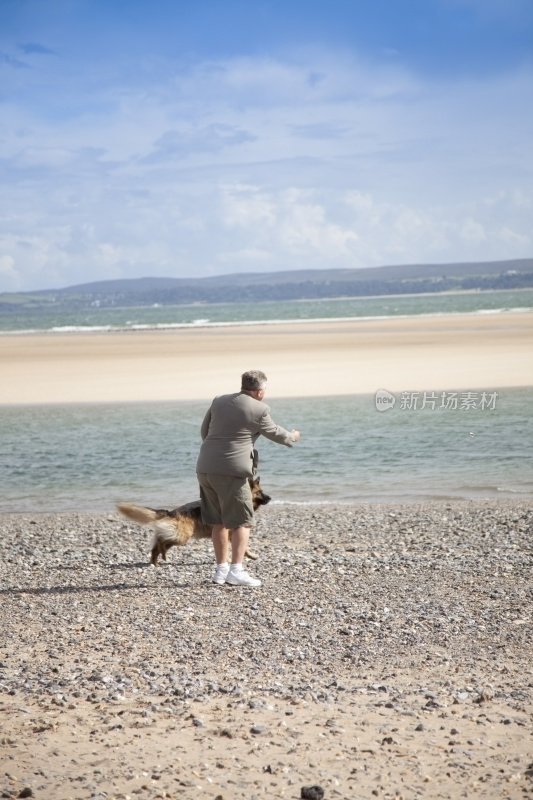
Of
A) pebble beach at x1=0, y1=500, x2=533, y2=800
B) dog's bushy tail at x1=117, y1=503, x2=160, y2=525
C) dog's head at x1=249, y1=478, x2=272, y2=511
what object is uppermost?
dog's head at x1=249, y1=478, x2=272, y2=511

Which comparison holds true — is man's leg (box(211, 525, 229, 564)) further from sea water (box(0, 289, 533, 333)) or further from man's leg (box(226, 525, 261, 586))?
sea water (box(0, 289, 533, 333))

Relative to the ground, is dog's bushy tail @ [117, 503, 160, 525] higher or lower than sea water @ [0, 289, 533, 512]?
higher

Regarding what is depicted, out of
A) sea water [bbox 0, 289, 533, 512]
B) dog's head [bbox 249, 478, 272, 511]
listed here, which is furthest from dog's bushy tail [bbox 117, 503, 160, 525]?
sea water [bbox 0, 289, 533, 512]

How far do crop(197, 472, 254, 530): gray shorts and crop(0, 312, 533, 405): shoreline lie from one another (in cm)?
1868

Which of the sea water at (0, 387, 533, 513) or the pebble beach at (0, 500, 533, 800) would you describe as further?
the sea water at (0, 387, 533, 513)

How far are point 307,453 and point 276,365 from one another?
61.2 feet

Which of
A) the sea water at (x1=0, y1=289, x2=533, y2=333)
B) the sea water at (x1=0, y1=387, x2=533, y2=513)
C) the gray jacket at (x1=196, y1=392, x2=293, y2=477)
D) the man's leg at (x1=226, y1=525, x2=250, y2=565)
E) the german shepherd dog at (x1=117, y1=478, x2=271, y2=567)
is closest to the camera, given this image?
the gray jacket at (x1=196, y1=392, x2=293, y2=477)

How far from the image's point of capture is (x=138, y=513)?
9.19m

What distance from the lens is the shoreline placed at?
1132 inches

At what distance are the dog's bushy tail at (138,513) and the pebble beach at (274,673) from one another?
0.50 meters

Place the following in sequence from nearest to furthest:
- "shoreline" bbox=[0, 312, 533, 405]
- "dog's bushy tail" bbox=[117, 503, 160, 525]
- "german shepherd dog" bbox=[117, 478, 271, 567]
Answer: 1. "dog's bushy tail" bbox=[117, 503, 160, 525]
2. "german shepherd dog" bbox=[117, 478, 271, 567]
3. "shoreline" bbox=[0, 312, 533, 405]

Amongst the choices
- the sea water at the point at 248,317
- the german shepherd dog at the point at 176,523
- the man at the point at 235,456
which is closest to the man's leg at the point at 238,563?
the man at the point at 235,456

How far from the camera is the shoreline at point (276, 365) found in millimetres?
28750

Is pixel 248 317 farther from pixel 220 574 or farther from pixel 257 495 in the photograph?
pixel 220 574
